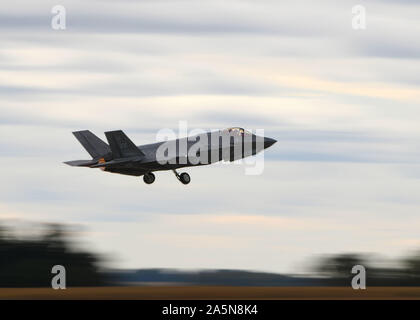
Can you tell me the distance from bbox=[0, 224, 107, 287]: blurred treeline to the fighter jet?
64.6 meters

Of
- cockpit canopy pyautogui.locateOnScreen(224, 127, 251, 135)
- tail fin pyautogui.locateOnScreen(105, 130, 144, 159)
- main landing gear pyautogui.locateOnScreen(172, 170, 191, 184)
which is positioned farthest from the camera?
cockpit canopy pyautogui.locateOnScreen(224, 127, 251, 135)

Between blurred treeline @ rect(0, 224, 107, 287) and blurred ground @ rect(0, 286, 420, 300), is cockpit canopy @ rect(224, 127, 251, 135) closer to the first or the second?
blurred ground @ rect(0, 286, 420, 300)

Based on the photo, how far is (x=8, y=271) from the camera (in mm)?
160625

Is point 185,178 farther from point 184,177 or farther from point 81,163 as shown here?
point 81,163

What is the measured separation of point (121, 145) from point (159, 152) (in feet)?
10.3

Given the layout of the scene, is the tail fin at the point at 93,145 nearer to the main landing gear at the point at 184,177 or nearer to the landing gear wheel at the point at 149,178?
the landing gear wheel at the point at 149,178

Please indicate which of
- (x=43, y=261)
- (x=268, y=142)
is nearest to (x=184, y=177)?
(x=268, y=142)

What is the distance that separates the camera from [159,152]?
87.9 meters

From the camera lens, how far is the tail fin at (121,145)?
86.6 m

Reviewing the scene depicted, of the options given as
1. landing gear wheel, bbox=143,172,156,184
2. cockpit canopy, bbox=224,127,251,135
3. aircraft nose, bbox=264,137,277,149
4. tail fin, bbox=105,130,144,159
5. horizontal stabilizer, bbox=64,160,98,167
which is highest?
cockpit canopy, bbox=224,127,251,135

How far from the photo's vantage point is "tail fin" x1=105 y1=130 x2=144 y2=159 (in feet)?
284

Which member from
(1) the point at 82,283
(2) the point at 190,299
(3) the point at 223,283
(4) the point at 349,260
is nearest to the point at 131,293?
(2) the point at 190,299

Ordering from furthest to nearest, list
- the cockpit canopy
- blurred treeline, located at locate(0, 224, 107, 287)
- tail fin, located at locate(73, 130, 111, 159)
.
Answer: blurred treeline, located at locate(0, 224, 107, 287)
the cockpit canopy
tail fin, located at locate(73, 130, 111, 159)

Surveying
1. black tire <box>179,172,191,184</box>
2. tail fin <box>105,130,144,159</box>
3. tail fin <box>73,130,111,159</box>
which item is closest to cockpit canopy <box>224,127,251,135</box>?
black tire <box>179,172,191,184</box>
